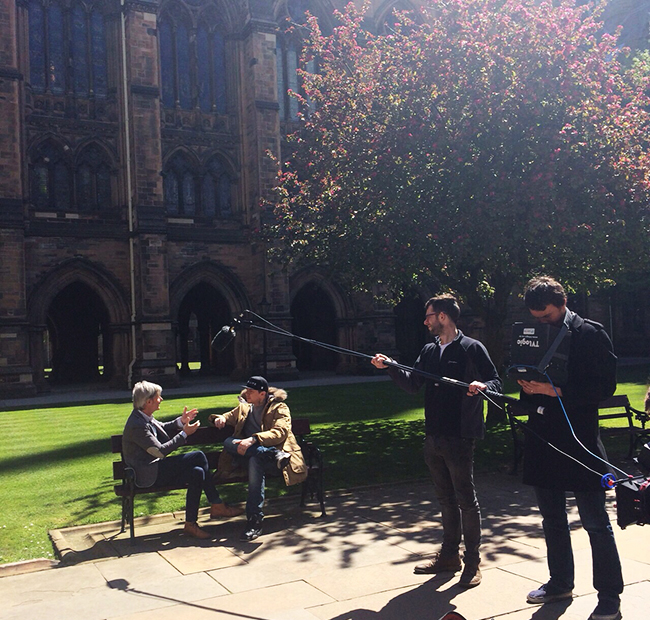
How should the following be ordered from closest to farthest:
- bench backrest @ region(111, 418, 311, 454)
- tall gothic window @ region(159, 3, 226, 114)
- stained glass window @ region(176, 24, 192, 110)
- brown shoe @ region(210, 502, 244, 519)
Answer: brown shoe @ region(210, 502, 244, 519), bench backrest @ region(111, 418, 311, 454), tall gothic window @ region(159, 3, 226, 114), stained glass window @ region(176, 24, 192, 110)

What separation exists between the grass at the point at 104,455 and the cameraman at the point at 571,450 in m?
4.05

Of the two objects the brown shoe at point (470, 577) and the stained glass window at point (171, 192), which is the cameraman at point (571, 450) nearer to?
the brown shoe at point (470, 577)

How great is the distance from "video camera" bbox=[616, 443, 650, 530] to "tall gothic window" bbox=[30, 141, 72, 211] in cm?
2491

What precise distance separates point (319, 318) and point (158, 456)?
27.3m

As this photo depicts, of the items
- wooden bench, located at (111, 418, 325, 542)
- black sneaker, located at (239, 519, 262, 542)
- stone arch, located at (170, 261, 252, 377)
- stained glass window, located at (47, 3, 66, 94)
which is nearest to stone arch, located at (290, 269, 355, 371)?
stone arch, located at (170, 261, 252, 377)

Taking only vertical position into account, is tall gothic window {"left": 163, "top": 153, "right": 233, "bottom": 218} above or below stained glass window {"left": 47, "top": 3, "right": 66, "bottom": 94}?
below

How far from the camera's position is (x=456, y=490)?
4.80 meters

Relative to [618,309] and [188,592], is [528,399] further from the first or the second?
[618,309]

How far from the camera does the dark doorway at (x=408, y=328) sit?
3403 cm

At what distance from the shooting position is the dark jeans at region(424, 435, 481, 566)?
4680 mm

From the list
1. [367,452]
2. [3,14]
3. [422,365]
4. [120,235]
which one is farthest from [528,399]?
[3,14]

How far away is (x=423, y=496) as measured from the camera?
745 cm

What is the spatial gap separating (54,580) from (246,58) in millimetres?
26173

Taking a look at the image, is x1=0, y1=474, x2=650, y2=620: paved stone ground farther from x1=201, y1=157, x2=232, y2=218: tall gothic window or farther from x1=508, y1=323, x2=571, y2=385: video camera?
x1=201, y1=157, x2=232, y2=218: tall gothic window
